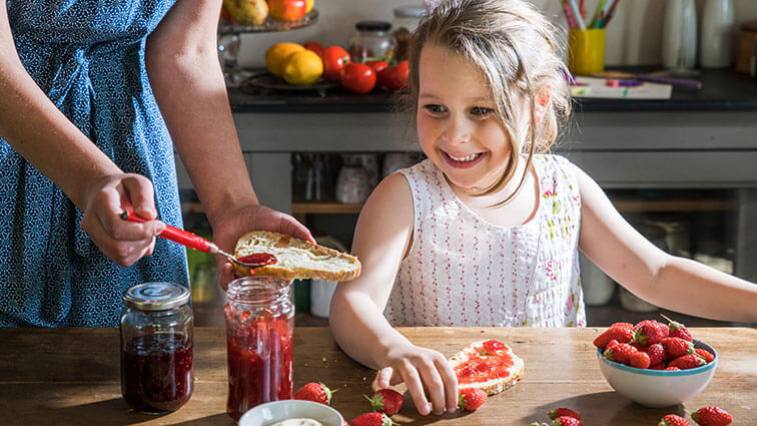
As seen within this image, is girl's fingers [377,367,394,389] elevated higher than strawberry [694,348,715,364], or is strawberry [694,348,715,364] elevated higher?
strawberry [694,348,715,364]

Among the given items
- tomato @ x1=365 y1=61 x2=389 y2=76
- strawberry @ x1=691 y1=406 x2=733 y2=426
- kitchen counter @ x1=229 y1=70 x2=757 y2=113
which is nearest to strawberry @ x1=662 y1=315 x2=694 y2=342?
strawberry @ x1=691 y1=406 x2=733 y2=426

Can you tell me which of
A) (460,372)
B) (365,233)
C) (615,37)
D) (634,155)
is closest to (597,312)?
(634,155)

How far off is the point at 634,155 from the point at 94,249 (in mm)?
1744

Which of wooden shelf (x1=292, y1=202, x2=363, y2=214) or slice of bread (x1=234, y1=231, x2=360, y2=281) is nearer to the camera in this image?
slice of bread (x1=234, y1=231, x2=360, y2=281)

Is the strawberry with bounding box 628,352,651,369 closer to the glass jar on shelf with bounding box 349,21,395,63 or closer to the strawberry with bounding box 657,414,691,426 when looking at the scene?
the strawberry with bounding box 657,414,691,426

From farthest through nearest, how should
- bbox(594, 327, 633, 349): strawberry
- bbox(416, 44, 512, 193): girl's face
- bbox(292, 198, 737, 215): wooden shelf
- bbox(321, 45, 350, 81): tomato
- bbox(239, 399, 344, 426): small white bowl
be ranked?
bbox(321, 45, 350, 81): tomato, bbox(292, 198, 737, 215): wooden shelf, bbox(416, 44, 512, 193): girl's face, bbox(594, 327, 633, 349): strawberry, bbox(239, 399, 344, 426): small white bowl

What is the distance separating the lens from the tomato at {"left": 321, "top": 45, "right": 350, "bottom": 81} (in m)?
3.26

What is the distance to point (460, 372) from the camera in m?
1.48

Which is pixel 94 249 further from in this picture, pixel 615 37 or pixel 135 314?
pixel 615 37

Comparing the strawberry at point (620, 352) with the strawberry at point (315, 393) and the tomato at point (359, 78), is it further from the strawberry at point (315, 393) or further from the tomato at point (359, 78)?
the tomato at point (359, 78)

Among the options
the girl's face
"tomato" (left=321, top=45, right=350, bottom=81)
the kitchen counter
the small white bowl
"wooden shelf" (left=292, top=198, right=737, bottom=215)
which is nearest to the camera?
the small white bowl

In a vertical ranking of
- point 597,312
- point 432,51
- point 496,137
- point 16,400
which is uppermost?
point 432,51

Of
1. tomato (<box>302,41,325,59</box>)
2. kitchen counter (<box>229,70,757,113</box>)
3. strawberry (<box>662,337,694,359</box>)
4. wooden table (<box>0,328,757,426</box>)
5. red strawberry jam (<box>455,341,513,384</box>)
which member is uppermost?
tomato (<box>302,41,325,59</box>)

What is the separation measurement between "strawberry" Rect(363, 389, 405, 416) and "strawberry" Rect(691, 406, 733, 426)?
1.19ft
